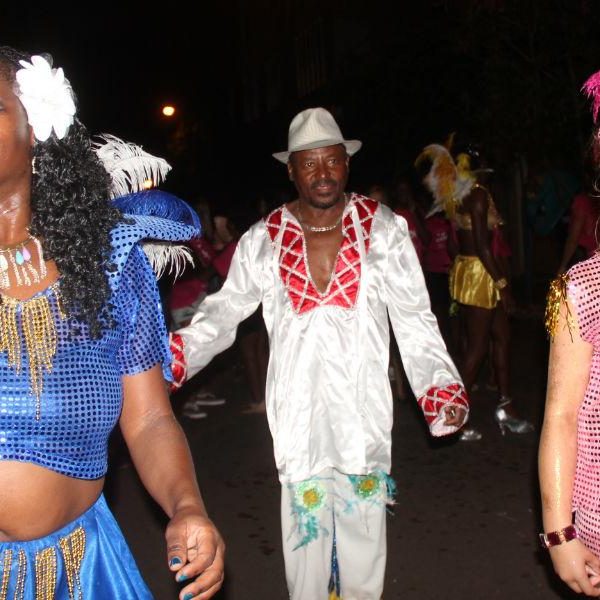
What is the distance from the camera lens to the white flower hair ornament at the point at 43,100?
207 cm

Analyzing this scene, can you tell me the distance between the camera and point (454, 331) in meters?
9.51

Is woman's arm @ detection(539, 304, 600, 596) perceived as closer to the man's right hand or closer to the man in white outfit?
the man in white outfit

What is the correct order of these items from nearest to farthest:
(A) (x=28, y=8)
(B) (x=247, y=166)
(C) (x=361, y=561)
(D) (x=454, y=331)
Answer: (C) (x=361, y=561) < (D) (x=454, y=331) < (A) (x=28, y=8) < (B) (x=247, y=166)

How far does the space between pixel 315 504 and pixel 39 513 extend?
7.19ft

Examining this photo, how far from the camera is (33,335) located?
203 centimetres

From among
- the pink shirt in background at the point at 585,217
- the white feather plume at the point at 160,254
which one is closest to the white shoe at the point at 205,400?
the pink shirt in background at the point at 585,217

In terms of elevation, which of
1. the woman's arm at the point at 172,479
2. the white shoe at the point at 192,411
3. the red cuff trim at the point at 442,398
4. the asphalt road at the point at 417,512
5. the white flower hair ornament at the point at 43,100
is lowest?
the asphalt road at the point at 417,512

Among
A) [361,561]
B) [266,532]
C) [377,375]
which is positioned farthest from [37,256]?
[266,532]

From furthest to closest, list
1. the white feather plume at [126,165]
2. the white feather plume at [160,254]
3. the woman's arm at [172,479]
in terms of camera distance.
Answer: the white feather plume at [160,254]
the white feather plume at [126,165]
the woman's arm at [172,479]

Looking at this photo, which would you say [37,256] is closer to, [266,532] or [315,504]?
[315,504]

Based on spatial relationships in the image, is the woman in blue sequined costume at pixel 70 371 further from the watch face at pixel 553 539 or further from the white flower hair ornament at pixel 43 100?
the watch face at pixel 553 539

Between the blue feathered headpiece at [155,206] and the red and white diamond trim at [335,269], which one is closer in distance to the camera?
the blue feathered headpiece at [155,206]

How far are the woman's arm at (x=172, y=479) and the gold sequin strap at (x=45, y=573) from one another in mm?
272

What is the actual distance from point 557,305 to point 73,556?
1.49 m
